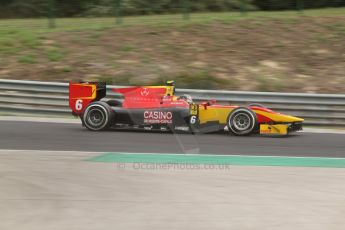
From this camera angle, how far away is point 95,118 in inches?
403

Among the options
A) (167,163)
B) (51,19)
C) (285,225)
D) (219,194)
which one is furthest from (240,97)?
(51,19)

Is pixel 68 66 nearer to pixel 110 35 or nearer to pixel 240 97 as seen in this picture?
pixel 110 35

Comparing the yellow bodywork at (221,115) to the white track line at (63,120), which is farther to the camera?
the white track line at (63,120)

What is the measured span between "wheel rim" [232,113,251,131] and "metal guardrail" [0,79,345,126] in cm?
194

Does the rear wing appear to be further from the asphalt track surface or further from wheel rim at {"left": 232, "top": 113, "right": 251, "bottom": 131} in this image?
wheel rim at {"left": 232, "top": 113, "right": 251, "bottom": 131}

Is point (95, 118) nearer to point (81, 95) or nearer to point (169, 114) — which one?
point (81, 95)

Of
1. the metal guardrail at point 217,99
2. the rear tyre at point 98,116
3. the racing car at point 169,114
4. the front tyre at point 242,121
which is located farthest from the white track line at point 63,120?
the front tyre at point 242,121

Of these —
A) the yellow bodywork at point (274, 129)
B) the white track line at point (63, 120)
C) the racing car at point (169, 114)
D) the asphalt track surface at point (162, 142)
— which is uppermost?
the racing car at point (169, 114)

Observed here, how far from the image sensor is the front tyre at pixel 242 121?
971 centimetres

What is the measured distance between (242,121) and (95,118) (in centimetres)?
248

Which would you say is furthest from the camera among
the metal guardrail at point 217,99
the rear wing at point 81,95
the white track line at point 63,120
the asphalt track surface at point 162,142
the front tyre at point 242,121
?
the metal guardrail at point 217,99

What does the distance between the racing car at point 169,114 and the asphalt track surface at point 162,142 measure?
6.1 inches

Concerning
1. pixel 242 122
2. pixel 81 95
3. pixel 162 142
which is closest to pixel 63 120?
pixel 81 95

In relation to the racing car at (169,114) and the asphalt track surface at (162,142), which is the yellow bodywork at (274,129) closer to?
the racing car at (169,114)
